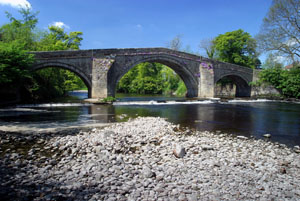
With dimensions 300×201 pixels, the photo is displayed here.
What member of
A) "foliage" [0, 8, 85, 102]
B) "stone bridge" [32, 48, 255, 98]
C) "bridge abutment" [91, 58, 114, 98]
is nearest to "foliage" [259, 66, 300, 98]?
"stone bridge" [32, 48, 255, 98]

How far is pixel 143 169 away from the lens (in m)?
3.63

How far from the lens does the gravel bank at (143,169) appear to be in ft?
9.46

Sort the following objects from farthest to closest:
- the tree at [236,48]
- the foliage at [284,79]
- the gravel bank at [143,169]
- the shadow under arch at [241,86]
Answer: the tree at [236,48], the shadow under arch at [241,86], the foliage at [284,79], the gravel bank at [143,169]

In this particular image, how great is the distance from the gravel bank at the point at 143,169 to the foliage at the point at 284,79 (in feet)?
80.7

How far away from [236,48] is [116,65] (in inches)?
969

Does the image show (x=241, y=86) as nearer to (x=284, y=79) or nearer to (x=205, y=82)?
(x=284, y=79)

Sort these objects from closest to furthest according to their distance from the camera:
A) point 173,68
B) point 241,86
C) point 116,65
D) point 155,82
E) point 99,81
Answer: point 99,81, point 116,65, point 173,68, point 241,86, point 155,82

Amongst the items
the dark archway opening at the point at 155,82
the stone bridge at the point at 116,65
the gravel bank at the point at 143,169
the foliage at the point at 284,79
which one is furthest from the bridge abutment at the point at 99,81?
the foliage at the point at 284,79

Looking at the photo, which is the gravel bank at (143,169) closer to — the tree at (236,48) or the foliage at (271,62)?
the foliage at (271,62)

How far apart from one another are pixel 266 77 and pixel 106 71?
79.0 ft

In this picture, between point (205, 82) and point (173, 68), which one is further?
point (173, 68)

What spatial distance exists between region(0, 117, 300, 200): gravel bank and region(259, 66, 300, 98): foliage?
80.7ft

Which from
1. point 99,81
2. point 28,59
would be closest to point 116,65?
point 99,81

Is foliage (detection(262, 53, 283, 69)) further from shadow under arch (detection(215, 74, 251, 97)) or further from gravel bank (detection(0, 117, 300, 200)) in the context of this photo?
gravel bank (detection(0, 117, 300, 200))
